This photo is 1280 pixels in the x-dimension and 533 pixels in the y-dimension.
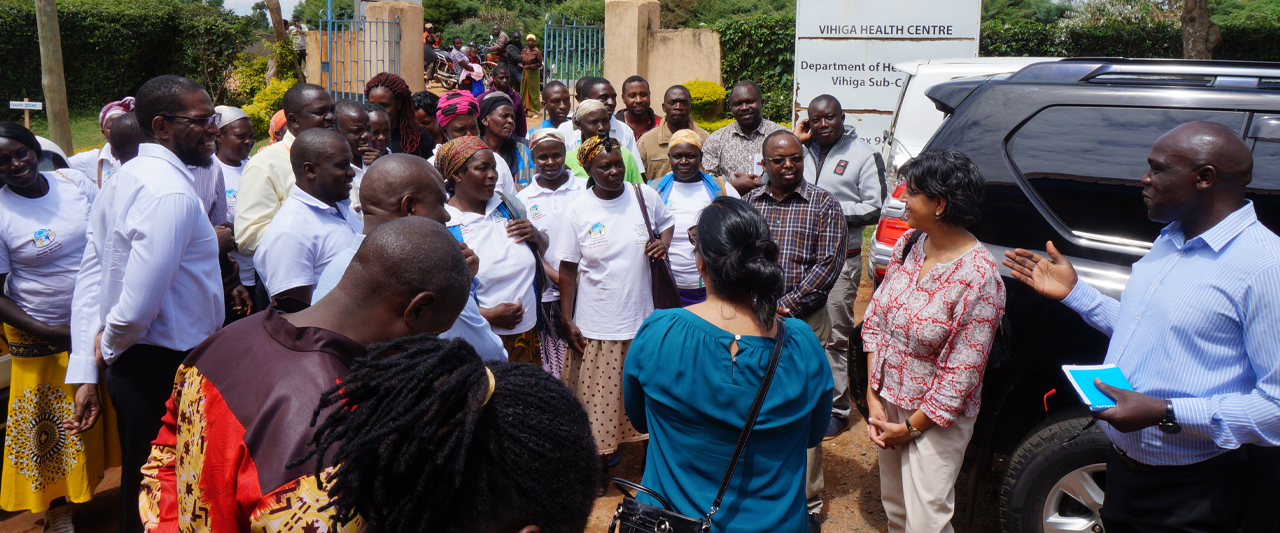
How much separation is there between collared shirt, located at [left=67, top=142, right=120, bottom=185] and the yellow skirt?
5.20 ft

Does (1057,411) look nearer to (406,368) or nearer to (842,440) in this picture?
(842,440)

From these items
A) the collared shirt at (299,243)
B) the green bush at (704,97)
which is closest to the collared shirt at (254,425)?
the collared shirt at (299,243)

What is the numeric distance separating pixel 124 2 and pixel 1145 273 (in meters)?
23.2

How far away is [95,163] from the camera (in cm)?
585

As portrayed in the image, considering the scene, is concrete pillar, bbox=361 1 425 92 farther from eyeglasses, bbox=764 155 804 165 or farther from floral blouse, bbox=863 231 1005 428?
floral blouse, bbox=863 231 1005 428

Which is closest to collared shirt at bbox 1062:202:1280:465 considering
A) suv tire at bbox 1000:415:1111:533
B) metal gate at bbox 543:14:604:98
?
suv tire at bbox 1000:415:1111:533

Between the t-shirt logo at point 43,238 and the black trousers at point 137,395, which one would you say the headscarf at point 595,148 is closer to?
the black trousers at point 137,395

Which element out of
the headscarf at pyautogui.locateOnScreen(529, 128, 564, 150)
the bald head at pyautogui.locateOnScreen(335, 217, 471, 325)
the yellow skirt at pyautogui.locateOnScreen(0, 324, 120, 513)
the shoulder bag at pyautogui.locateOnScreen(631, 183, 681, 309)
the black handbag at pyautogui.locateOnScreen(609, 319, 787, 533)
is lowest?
the yellow skirt at pyautogui.locateOnScreen(0, 324, 120, 513)

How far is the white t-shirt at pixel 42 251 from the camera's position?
12.1 ft

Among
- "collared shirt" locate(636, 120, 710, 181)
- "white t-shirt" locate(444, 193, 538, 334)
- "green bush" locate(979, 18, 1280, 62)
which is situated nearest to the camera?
"white t-shirt" locate(444, 193, 538, 334)

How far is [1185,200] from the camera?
98.4 inches

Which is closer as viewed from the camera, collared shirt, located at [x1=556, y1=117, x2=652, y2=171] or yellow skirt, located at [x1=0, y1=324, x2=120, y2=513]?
yellow skirt, located at [x1=0, y1=324, x2=120, y2=513]

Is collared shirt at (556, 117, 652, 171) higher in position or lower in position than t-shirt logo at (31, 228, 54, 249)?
higher

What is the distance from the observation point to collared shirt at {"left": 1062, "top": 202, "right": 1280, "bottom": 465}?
7.67ft
